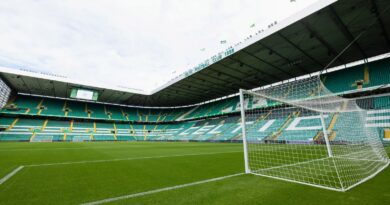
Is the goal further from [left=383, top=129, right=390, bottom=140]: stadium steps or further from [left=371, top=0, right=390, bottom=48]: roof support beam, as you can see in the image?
[left=371, top=0, right=390, bottom=48]: roof support beam

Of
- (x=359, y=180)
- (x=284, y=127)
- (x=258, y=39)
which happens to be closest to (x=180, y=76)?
(x=258, y=39)

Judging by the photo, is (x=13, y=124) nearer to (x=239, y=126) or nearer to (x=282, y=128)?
(x=239, y=126)

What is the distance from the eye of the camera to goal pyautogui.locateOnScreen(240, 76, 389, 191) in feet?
12.5

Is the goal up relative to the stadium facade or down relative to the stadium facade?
down

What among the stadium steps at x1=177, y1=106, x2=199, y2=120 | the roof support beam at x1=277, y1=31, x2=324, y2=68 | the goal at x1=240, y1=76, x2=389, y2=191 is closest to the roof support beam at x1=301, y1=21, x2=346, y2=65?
the roof support beam at x1=277, y1=31, x2=324, y2=68

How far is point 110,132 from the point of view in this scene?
3195cm

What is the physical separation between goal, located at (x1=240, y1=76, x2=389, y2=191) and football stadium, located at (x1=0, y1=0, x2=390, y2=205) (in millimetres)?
51

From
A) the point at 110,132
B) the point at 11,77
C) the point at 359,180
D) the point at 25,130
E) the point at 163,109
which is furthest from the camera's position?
the point at 163,109

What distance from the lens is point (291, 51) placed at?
47.7 ft

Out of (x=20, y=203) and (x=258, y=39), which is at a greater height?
(x=258, y=39)

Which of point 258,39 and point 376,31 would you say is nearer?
point 376,31

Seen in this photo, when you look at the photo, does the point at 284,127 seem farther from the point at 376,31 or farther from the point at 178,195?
the point at 178,195

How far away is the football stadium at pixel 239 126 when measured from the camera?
2.97 m

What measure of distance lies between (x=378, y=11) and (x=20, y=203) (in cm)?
1636
